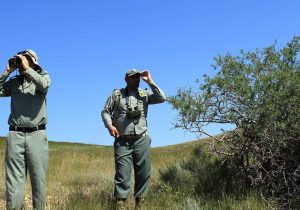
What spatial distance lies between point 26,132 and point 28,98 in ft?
1.40

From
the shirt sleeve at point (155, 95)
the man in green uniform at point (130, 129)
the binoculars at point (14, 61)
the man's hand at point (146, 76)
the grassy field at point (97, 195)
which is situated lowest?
the grassy field at point (97, 195)

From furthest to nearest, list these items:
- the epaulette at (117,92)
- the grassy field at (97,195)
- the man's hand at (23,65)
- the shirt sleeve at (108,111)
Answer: the epaulette at (117,92) < the shirt sleeve at (108,111) < the grassy field at (97,195) < the man's hand at (23,65)

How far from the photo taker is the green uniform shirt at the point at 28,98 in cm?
688

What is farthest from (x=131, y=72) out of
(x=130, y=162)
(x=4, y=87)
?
(x=4, y=87)

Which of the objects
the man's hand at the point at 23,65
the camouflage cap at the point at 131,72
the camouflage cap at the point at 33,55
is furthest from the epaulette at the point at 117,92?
the man's hand at the point at 23,65

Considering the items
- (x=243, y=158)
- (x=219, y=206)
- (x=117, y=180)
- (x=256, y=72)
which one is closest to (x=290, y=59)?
(x=256, y=72)

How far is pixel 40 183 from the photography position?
6953 millimetres

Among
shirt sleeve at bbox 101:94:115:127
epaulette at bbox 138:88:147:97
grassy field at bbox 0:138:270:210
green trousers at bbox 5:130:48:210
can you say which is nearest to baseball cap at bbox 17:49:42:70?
green trousers at bbox 5:130:48:210

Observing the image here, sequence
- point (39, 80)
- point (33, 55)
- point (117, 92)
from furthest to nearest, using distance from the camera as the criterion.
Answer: point (117, 92), point (33, 55), point (39, 80)

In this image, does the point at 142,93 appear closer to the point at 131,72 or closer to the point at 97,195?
the point at 131,72

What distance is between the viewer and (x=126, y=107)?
7871mm

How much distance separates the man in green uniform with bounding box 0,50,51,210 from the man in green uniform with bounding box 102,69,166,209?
118 centimetres

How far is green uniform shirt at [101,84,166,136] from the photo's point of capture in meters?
7.84

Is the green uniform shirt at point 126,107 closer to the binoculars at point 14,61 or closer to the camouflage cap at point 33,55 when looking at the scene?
the camouflage cap at point 33,55
